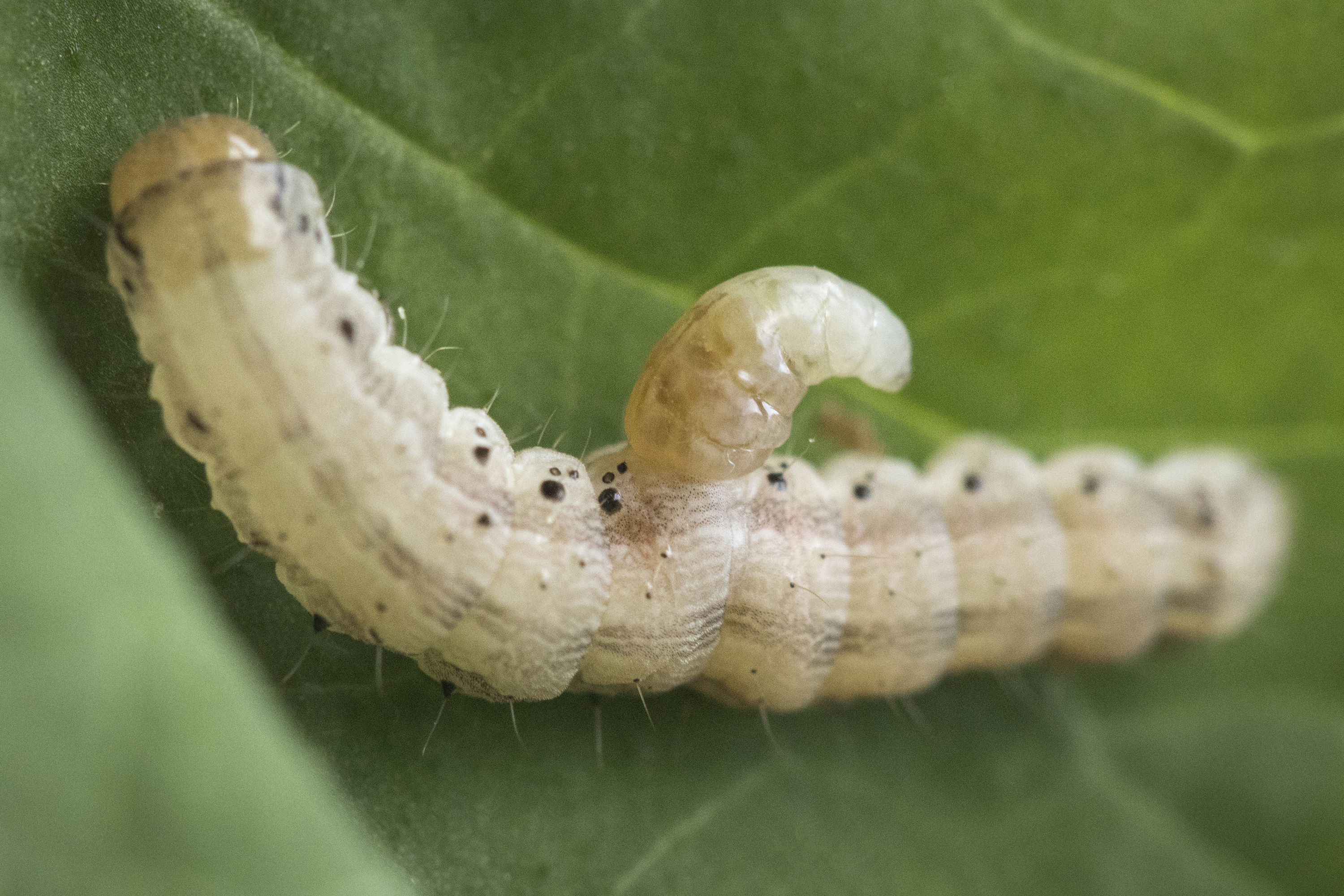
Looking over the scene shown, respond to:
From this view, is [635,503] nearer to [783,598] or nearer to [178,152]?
[783,598]

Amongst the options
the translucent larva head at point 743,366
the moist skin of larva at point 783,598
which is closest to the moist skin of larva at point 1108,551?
the moist skin of larva at point 783,598

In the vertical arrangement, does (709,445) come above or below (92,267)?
above

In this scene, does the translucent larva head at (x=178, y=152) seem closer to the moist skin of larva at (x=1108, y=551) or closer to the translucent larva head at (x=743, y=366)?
the translucent larva head at (x=743, y=366)

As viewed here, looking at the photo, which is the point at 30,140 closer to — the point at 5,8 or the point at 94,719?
the point at 5,8

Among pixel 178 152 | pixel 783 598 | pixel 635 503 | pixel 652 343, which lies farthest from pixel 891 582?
pixel 178 152

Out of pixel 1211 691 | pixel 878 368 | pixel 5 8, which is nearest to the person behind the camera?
pixel 5 8

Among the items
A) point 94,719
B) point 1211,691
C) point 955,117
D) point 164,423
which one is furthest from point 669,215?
point 1211,691
